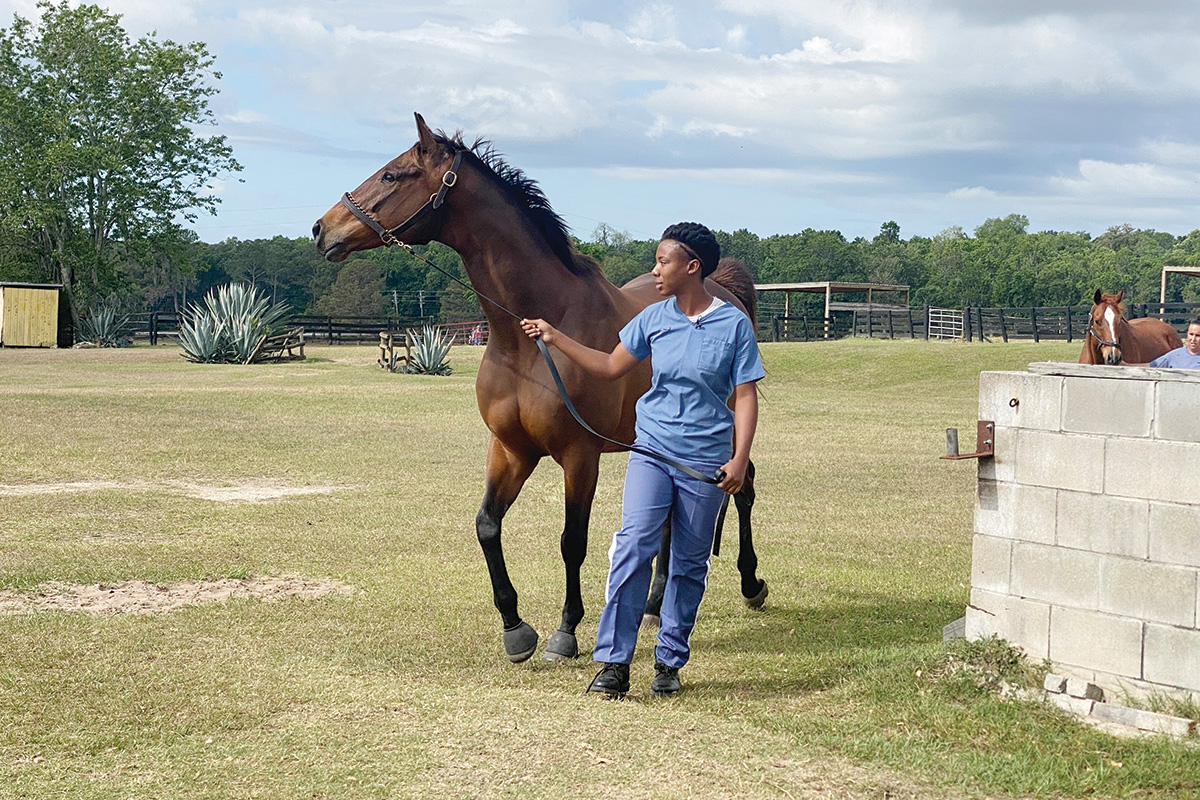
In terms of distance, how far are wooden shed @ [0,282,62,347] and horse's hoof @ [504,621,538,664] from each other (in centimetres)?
4075

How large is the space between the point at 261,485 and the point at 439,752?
8504mm

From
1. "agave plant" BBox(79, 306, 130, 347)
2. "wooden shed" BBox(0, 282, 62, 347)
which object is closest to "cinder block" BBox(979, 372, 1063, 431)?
"wooden shed" BBox(0, 282, 62, 347)

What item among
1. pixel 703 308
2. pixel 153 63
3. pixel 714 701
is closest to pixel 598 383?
pixel 703 308

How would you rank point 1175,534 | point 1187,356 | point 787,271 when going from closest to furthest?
point 1175,534, point 1187,356, point 787,271

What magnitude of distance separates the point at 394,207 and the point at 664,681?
2677 mm

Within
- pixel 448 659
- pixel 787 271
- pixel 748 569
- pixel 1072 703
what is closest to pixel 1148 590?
pixel 1072 703

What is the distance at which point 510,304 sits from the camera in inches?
237

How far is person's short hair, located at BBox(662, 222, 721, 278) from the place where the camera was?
5.11 meters

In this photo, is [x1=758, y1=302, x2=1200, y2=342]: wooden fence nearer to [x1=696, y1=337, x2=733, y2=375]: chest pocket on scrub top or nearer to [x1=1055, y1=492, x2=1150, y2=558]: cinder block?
[x1=1055, y1=492, x2=1150, y2=558]: cinder block

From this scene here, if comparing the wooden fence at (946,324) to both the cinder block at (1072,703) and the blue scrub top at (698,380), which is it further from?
the blue scrub top at (698,380)

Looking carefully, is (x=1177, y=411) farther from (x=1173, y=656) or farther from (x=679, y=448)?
(x=679, y=448)

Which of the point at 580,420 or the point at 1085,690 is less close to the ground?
the point at 580,420

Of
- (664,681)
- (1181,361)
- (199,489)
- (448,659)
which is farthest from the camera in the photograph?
(199,489)

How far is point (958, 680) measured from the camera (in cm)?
508
